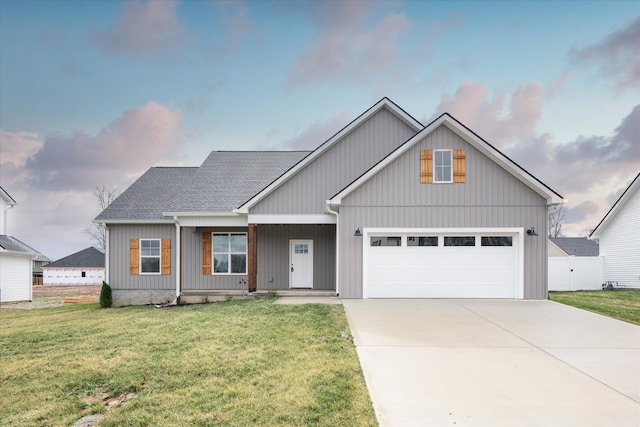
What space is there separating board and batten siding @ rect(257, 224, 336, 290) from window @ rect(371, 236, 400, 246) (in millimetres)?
2917

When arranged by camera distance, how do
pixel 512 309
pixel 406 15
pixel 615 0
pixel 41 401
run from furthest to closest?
pixel 406 15 → pixel 615 0 → pixel 512 309 → pixel 41 401

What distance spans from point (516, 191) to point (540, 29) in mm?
7542

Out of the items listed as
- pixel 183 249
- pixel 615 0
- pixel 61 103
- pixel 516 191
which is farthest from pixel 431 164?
pixel 61 103

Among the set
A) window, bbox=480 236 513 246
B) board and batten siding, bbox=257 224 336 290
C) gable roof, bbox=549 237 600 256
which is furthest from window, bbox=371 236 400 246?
gable roof, bbox=549 237 600 256

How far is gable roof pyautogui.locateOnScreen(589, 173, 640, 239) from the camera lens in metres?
19.5

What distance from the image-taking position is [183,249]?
15.7m

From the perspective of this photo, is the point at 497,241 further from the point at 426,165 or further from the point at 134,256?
the point at 134,256

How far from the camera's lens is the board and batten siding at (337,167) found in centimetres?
1405

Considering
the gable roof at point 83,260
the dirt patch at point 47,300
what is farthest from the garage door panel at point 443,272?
the gable roof at point 83,260

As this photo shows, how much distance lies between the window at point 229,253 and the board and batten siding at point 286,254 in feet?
2.49

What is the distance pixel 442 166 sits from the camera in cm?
1248

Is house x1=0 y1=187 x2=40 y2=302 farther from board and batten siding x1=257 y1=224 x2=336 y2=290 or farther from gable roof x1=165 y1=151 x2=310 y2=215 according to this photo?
board and batten siding x1=257 y1=224 x2=336 y2=290

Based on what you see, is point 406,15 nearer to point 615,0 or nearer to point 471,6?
point 471,6

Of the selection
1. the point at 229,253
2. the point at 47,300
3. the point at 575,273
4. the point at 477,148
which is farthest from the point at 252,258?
the point at 575,273
